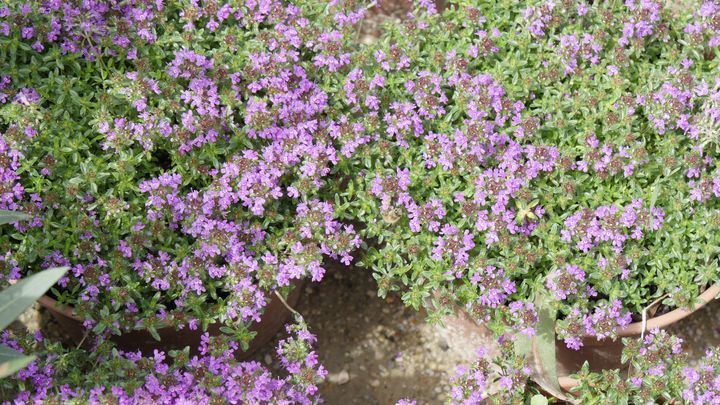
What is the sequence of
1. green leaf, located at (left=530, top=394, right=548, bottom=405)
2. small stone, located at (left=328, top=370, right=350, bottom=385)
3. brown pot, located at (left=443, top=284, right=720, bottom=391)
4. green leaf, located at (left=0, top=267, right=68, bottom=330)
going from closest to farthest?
green leaf, located at (left=0, top=267, right=68, bottom=330)
green leaf, located at (left=530, top=394, right=548, bottom=405)
brown pot, located at (left=443, top=284, right=720, bottom=391)
small stone, located at (left=328, top=370, right=350, bottom=385)

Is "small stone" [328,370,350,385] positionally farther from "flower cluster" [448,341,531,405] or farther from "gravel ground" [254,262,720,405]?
"flower cluster" [448,341,531,405]

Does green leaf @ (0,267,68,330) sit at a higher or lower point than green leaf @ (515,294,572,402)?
higher

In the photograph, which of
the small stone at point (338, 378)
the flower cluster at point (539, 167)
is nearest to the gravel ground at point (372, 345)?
the small stone at point (338, 378)

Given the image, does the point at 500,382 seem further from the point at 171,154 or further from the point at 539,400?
the point at 171,154

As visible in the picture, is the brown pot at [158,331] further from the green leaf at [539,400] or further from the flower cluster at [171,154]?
the green leaf at [539,400]

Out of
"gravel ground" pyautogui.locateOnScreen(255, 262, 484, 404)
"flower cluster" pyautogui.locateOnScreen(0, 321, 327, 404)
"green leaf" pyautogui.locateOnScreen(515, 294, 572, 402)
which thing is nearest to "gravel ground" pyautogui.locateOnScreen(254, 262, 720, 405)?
"gravel ground" pyautogui.locateOnScreen(255, 262, 484, 404)

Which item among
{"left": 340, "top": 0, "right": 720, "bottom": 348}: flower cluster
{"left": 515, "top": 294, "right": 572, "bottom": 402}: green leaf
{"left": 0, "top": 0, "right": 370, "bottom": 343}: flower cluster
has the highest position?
{"left": 0, "top": 0, "right": 370, "bottom": 343}: flower cluster
